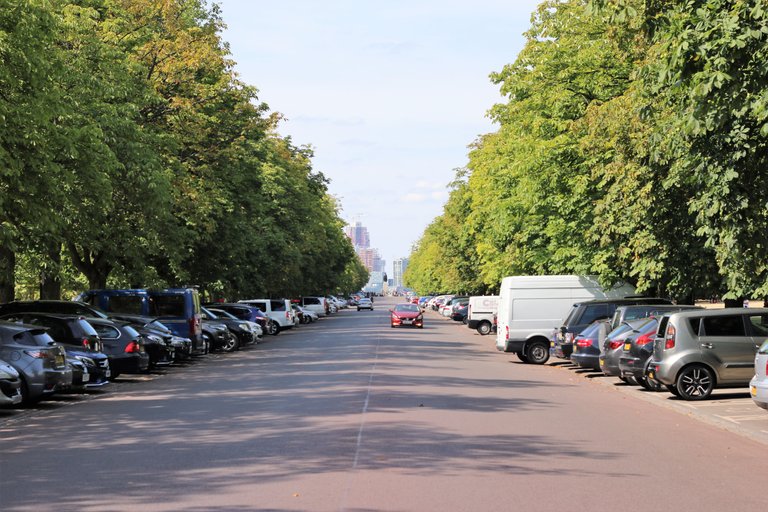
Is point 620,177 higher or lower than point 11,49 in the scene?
lower

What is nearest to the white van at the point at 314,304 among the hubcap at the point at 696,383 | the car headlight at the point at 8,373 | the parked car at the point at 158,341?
the parked car at the point at 158,341

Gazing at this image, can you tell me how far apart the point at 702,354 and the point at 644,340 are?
1.95 metres

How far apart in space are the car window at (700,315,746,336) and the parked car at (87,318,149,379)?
1239 centimetres

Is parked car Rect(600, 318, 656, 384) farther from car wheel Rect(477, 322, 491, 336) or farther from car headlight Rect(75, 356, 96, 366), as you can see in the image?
car wheel Rect(477, 322, 491, 336)

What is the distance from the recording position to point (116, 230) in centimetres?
3359

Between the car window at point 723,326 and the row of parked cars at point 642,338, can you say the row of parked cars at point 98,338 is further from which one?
the car window at point 723,326

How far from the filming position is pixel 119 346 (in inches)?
899

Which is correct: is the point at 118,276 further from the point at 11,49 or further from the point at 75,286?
the point at 11,49

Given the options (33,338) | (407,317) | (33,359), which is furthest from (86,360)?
(407,317)

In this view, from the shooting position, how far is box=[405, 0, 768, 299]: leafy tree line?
1320cm

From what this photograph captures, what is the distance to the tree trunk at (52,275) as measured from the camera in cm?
3122

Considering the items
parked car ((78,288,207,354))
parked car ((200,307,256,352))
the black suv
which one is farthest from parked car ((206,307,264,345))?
the black suv

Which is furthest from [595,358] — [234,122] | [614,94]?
[234,122]

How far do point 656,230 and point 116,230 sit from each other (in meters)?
17.5
